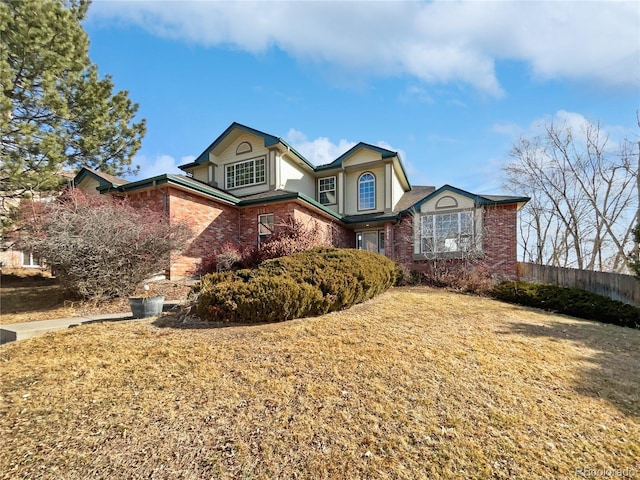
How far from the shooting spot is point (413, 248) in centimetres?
1565

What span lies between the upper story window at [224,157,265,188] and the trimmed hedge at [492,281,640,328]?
1180 centimetres

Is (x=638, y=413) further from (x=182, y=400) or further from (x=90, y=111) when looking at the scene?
(x=90, y=111)

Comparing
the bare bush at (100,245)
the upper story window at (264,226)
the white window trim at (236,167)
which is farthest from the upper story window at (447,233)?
the bare bush at (100,245)

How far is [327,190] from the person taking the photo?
57.6 feet

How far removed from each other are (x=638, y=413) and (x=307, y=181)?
50.2 feet

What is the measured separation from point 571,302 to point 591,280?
3555mm

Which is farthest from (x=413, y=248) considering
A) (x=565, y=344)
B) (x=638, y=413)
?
(x=638, y=413)

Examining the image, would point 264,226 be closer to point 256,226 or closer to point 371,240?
point 256,226

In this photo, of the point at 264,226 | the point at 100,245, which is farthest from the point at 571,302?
the point at 100,245

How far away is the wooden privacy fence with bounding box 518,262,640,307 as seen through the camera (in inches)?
373

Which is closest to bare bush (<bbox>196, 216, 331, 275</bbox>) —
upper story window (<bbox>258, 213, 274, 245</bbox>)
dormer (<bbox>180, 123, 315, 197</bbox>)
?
upper story window (<bbox>258, 213, 274, 245</bbox>)

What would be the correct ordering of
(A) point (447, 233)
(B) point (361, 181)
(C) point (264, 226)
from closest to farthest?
1. (C) point (264, 226)
2. (A) point (447, 233)
3. (B) point (361, 181)

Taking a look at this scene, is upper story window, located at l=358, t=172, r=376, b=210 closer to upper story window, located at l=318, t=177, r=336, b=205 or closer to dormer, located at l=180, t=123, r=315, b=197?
upper story window, located at l=318, t=177, r=336, b=205

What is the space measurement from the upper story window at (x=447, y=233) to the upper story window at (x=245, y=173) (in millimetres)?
8815
